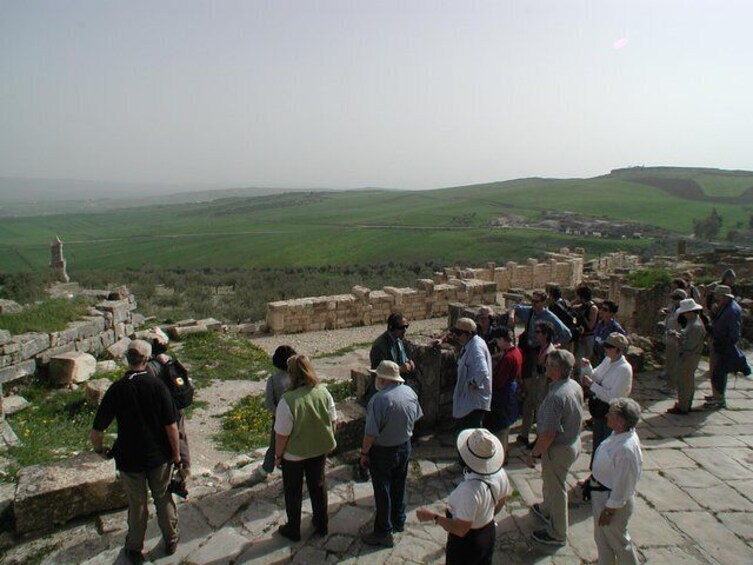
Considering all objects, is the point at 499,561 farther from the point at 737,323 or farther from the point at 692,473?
the point at 737,323

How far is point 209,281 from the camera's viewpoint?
34.2 meters

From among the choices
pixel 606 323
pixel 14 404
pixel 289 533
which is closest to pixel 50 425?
pixel 14 404

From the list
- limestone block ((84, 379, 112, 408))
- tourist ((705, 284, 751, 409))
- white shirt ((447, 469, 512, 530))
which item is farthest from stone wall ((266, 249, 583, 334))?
white shirt ((447, 469, 512, 530))

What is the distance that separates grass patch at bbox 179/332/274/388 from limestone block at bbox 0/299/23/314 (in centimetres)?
Result: 356

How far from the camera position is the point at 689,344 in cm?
756

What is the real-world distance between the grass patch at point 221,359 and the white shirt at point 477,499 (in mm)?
8124

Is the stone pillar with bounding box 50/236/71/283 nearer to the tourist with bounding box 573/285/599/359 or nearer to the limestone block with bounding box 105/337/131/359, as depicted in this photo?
the limestone block with bounding box 105/337/131/359

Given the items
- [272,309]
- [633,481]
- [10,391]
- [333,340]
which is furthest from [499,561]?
[272,309]

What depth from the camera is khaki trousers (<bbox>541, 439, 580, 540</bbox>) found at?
186 inches

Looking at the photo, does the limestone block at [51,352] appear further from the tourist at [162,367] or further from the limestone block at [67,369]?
the tourist at [162,367]

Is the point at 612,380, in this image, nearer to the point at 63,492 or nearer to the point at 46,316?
the point at 63,492

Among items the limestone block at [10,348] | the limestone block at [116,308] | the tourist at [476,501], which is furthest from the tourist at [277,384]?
the limestone block at [116,308]

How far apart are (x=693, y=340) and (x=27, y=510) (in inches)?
330

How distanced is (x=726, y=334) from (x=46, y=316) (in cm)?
1298
